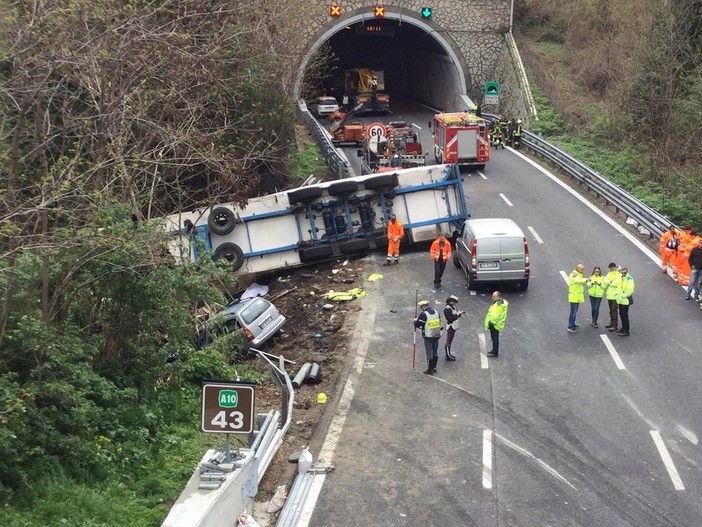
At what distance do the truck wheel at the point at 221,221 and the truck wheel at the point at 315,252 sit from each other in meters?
2.06

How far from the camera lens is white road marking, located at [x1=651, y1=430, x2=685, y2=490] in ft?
36.8

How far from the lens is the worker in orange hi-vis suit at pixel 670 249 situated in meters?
19.5

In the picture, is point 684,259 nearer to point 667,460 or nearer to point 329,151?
point 667,460

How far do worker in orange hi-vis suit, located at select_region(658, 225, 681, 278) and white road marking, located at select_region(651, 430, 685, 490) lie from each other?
26.4ft

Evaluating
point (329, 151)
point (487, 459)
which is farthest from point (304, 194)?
point (329, 151)

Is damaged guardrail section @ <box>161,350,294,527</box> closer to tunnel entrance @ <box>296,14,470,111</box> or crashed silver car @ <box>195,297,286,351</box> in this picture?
crashed silver car @ <box>195,297,286,351</box>

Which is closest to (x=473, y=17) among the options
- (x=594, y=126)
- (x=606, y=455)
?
(x=594, y=126)

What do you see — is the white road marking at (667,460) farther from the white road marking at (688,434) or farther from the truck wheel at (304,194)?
the truck wheel at (304,194)

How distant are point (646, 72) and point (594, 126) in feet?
11.6

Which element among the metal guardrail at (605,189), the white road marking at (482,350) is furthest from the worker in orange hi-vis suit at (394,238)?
the metal guardrail at (605,189)

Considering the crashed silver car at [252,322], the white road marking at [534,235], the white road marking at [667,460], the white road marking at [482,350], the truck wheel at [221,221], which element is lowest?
the white road marking at [667,460]

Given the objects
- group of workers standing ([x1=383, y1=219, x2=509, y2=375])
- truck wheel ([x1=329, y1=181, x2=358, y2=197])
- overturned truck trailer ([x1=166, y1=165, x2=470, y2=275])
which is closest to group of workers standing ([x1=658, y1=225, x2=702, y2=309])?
group of workers standing ([x1=383, y1=219, x2=509, y2=375])

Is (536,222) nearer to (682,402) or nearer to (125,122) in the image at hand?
(682,402)

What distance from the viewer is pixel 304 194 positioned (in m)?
21.5
